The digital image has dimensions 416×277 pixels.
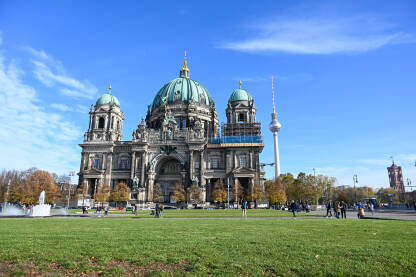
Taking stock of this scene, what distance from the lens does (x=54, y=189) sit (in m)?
70.9

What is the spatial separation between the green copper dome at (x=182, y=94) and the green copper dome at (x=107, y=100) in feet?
43.9

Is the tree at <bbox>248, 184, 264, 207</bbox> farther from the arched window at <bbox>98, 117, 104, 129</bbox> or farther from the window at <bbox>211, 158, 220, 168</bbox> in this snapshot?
the arched window at <bbox>98, 117, 104, 129</bbox>

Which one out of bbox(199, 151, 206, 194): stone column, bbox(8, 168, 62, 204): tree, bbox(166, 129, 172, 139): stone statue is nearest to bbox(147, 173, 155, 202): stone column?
bbox(166, 129, 172, 139): stone statue

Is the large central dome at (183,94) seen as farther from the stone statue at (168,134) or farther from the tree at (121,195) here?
the tree at (121,195)

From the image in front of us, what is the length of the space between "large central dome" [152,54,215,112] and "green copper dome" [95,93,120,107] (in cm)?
1321

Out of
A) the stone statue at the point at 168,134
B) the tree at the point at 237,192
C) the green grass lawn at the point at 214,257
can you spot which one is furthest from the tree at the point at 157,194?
the green grass lawn at the point at 214,257

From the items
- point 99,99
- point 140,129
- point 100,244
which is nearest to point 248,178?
point 140,129

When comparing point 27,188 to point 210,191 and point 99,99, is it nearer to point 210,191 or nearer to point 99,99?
point 99,99

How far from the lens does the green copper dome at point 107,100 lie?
253ft

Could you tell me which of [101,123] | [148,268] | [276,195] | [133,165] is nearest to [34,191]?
[101,123]

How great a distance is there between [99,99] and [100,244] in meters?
75.9

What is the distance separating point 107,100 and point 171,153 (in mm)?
26308

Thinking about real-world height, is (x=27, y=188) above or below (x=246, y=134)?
below

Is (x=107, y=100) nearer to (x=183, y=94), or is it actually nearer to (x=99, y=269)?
(x=183, y=94)
